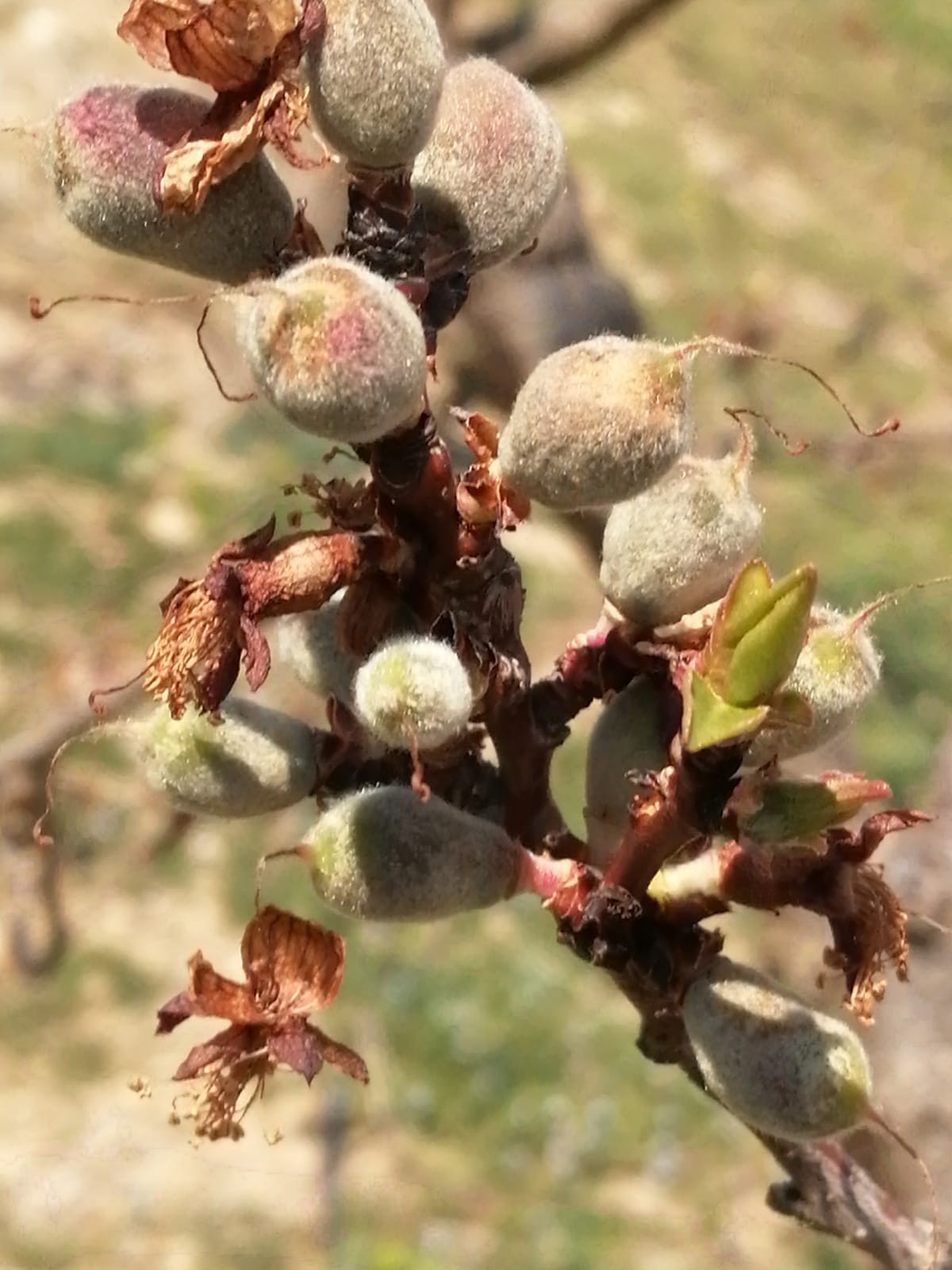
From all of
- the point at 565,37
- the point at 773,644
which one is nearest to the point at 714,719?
the point at 773,644

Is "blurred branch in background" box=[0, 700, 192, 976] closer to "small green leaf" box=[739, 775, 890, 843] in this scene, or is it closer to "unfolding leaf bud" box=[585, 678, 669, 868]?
"unfolding leaf bud" box=[585, 678, 669, 868]

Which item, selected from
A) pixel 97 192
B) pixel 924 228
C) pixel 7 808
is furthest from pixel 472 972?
pixel 924 228

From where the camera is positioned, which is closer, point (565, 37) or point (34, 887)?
point (565, 37)

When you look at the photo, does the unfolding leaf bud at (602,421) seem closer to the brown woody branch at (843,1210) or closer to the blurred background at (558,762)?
the brown woody branch at (843,1210)

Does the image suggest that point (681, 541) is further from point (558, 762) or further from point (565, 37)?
point (558, 762)

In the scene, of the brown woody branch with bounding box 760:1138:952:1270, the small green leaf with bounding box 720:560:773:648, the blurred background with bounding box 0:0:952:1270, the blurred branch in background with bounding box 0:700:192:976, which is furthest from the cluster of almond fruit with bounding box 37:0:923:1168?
the blurred branch in background with bounding box 0:700:192:976

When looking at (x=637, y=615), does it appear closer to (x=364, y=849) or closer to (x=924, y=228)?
(x=364, y=849)
